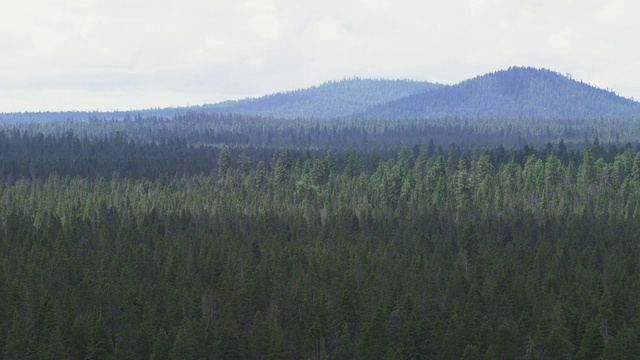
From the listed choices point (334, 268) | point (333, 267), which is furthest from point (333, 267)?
point (334, 268)

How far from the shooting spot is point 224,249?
102 metres

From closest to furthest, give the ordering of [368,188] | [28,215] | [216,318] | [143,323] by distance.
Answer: [143,323], [216,318], [28,215], [368,188]

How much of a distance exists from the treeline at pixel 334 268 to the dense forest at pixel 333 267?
9.4 inches

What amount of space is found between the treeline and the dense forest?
0.24 meters

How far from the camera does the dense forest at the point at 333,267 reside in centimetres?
6456

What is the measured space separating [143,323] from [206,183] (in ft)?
330

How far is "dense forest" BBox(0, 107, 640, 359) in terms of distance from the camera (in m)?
64.6

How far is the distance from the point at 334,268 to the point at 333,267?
82cm

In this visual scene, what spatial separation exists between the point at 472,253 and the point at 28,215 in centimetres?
6708

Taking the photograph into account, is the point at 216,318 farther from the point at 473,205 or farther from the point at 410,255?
the point at 473,205

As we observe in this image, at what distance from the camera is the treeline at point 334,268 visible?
64.6 m

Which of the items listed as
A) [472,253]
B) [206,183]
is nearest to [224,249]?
[472,253]

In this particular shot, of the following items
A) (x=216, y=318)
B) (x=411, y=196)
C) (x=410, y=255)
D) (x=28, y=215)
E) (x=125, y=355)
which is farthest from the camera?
(x=411, y=196)

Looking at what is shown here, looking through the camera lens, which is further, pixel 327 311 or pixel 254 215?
pixel 254 215
